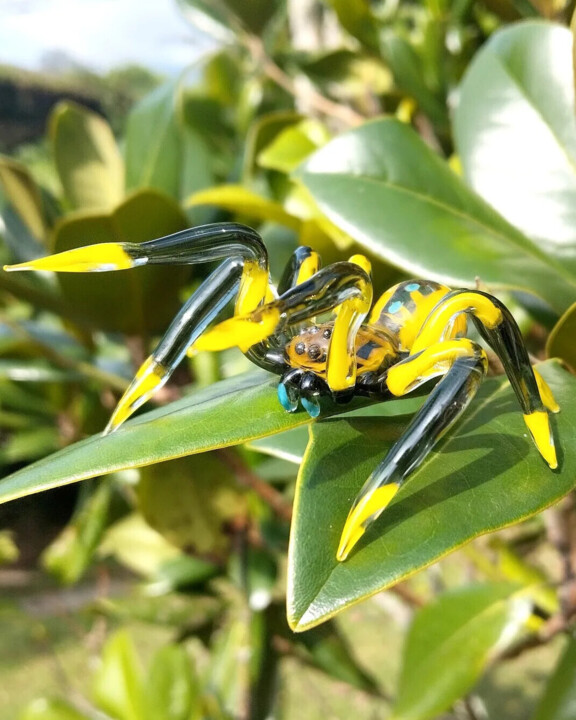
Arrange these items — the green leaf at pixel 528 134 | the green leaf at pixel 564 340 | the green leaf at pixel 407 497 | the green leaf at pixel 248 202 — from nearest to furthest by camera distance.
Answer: the green leaf at pixel 407 497, the green leaf at pixel 564 340, the green leaf at pixel 528 134, the green leaf at pixel 248 202

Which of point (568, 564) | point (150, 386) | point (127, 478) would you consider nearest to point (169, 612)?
point (127, 478)

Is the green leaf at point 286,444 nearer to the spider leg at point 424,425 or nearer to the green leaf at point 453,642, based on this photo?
the spider leg at point 424,425

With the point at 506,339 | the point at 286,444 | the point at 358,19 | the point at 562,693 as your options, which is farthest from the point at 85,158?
the point at 562,693

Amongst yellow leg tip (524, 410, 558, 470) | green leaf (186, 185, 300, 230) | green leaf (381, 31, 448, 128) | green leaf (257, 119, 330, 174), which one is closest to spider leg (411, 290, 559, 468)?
yellow leg tip (524, 410, 558, 470)

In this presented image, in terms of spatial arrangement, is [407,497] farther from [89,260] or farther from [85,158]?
[85,158]

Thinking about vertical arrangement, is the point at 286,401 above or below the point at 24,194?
above

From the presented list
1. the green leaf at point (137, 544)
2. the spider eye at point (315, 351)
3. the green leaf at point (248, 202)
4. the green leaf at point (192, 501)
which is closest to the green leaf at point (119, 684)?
the green leaf at point (137, 544)

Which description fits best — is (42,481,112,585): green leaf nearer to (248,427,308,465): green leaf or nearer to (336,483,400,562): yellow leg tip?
(248,427,308,465): green leaf
